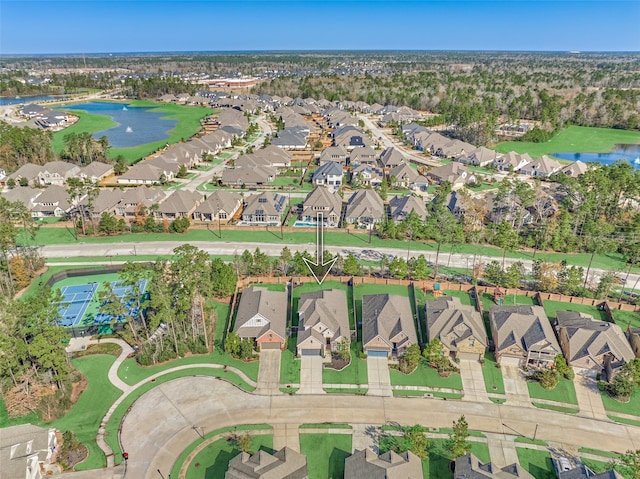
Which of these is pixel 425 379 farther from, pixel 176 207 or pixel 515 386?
pixel 176 207

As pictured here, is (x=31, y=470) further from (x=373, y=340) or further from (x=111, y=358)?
(x=373, y=340)

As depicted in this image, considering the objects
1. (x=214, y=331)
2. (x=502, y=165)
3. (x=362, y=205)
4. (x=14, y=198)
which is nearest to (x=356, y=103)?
(x=502, y=165)

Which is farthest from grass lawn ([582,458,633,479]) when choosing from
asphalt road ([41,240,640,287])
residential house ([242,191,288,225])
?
residential house ([242,191,288,225])

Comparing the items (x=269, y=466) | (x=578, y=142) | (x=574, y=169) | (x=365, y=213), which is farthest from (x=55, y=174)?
(x=578, y=142)

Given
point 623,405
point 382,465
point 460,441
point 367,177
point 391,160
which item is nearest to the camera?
point 382,465

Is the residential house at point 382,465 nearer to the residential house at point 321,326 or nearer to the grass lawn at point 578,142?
the residential house at point 321,326

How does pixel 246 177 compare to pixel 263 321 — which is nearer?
pixel 263 321
